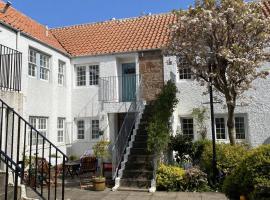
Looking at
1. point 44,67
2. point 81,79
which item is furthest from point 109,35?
point 44,67

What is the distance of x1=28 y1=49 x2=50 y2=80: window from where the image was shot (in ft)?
49.2

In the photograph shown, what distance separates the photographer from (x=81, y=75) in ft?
60.6

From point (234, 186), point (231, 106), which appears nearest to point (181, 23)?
point (231, 106)

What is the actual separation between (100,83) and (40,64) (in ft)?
11.6

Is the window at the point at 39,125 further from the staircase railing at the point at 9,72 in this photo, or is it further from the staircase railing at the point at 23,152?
the staircase railing at the point at 9,72

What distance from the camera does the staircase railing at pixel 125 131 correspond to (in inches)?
508

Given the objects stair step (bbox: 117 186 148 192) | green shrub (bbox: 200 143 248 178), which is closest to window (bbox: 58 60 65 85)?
stair step (bbox: 117 186 148 192)

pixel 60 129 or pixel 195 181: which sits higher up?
pixel 60 129

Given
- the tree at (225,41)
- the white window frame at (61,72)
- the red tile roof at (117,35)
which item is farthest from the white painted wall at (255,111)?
the white window frame at (61,72)

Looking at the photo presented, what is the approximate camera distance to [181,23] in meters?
11.1

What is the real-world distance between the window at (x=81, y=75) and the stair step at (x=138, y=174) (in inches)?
305

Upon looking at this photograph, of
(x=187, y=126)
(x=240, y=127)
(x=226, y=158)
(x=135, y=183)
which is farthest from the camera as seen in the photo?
(x=187, y=126)

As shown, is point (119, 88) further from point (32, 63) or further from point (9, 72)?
point (9, 72)

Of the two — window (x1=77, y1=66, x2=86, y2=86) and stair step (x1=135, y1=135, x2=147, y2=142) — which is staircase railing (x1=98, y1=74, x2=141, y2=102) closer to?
window (x1=77, y1=66, x2=86, y2=86)
